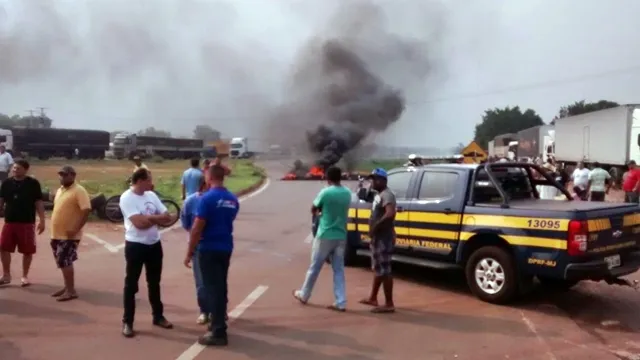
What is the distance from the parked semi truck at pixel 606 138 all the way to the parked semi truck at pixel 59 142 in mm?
46982

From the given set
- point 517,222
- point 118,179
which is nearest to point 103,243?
point 517,222

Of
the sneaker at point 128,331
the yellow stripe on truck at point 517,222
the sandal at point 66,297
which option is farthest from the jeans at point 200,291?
the yellow stripe on truck at point 517,222

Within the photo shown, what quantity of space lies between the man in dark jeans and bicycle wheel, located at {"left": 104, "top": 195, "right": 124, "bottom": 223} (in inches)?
400

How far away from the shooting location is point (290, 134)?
49.6 meters

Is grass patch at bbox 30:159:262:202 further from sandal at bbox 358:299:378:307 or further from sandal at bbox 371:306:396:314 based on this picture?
sandal at bbox 371:306:396:314

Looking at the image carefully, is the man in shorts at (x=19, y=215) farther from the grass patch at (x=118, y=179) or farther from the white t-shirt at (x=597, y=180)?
the white t-shirt at (x=597, y=180)

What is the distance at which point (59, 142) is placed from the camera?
66188 millimetres

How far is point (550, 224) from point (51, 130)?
65.0 metres

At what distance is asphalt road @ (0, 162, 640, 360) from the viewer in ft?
20.3

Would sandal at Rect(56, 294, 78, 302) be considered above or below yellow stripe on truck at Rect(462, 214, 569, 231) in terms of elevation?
below

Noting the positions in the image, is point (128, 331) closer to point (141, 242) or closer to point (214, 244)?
point (141, 242)

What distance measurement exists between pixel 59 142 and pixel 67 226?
6240cm

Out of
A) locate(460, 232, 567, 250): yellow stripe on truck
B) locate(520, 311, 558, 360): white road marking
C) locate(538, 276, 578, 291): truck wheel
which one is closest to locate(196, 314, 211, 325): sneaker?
locate(520, 311, 558, 360): white road marking

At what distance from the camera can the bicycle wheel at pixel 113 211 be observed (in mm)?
15945
